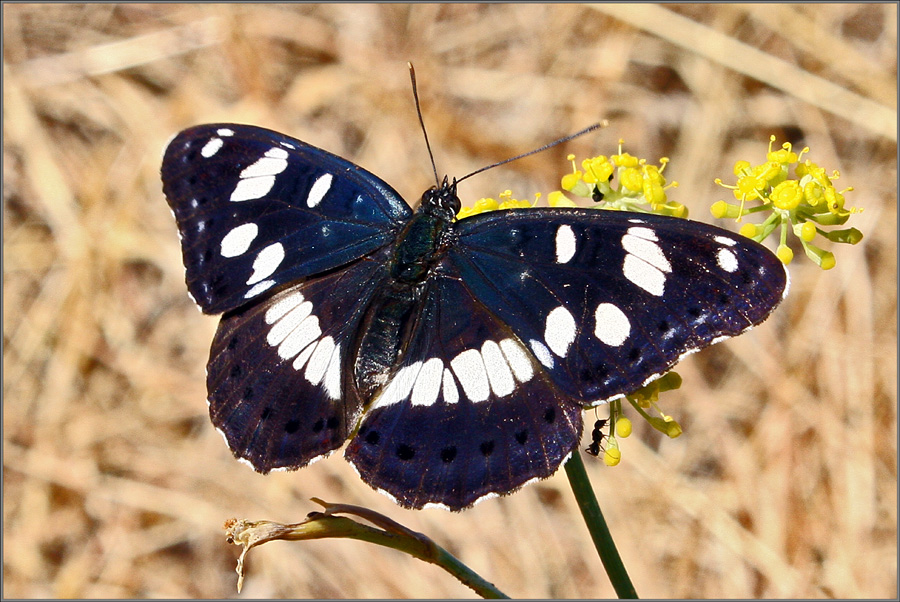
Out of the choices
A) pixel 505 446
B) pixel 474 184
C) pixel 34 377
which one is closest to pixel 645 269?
pixel 505 446

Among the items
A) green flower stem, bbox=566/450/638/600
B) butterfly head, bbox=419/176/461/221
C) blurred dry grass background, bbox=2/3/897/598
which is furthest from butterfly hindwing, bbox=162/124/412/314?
blurred dry grass background, bbox=2/3/897/598

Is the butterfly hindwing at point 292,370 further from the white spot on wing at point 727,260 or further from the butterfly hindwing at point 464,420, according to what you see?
the white spot on wing at point 727,260

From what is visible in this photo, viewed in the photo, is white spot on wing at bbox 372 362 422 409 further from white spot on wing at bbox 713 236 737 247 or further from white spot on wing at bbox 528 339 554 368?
white spot on wing at bbox 713 236 737 247

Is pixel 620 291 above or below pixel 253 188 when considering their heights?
below

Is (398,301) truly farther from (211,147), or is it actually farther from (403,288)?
(211,147)

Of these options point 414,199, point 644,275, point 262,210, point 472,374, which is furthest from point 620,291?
point 414,199

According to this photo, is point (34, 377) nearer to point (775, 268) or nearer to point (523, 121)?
point (523, 121)

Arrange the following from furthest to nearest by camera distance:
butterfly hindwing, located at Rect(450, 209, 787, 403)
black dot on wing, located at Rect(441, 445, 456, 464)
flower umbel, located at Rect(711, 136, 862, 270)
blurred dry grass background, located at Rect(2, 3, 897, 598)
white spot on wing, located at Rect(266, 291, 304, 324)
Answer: blurred dry grass background, located at Rect(2, 3, 897, 598) < white spot on wing, located at Rect(266, 291, 304, 324) < flower umbel, located at Rect(711, 136, 862, 270) < black dot on wing, located at Rect(441, 445, 456, 464) < butterfly hindwing, located at Rect(450, 209, 787, 403)
